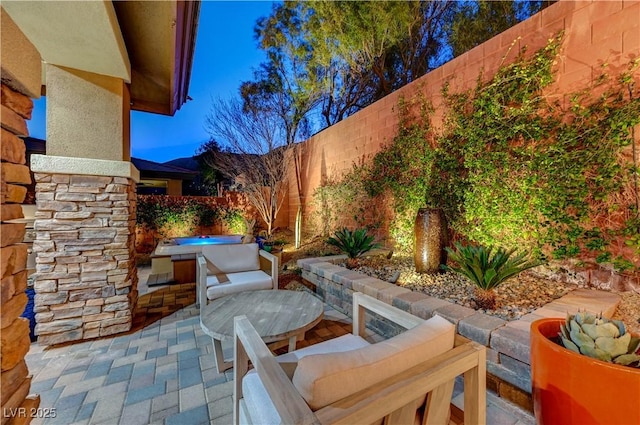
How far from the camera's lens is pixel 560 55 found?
2.72 meters

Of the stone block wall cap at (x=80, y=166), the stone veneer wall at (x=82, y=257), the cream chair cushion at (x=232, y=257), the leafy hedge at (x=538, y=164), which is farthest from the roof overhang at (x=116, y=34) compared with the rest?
the leafy hedge at (x=538, y=164)

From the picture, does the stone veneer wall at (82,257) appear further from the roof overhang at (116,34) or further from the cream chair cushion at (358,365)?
the cream chair cushion at (358,365)

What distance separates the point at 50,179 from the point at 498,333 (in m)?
4.02

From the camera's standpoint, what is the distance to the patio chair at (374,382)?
0.82 m

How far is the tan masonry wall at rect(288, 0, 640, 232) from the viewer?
7.71 feet

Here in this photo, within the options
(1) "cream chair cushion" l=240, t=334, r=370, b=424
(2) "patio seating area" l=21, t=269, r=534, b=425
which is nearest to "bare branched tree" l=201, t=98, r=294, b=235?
(2) "patio seating area" l=21, t=269, r=534, b=425

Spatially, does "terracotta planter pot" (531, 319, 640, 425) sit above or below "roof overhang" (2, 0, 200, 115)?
below

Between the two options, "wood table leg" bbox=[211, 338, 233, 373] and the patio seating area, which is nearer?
the patio seating area

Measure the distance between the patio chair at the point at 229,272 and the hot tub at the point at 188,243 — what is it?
5.38 feet

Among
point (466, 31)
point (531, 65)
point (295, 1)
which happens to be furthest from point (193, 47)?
point (466, 31)

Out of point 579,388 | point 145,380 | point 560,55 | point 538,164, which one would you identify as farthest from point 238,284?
point 560,55

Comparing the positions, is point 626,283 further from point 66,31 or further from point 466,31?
point 466,31

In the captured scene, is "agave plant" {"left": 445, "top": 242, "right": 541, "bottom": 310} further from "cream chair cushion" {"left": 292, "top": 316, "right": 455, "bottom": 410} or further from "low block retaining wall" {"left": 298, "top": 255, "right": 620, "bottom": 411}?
"cream chair cushion" {"left": 292, "top": 316, "right": 455, "bottom": 410}

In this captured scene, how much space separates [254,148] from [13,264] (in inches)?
258
